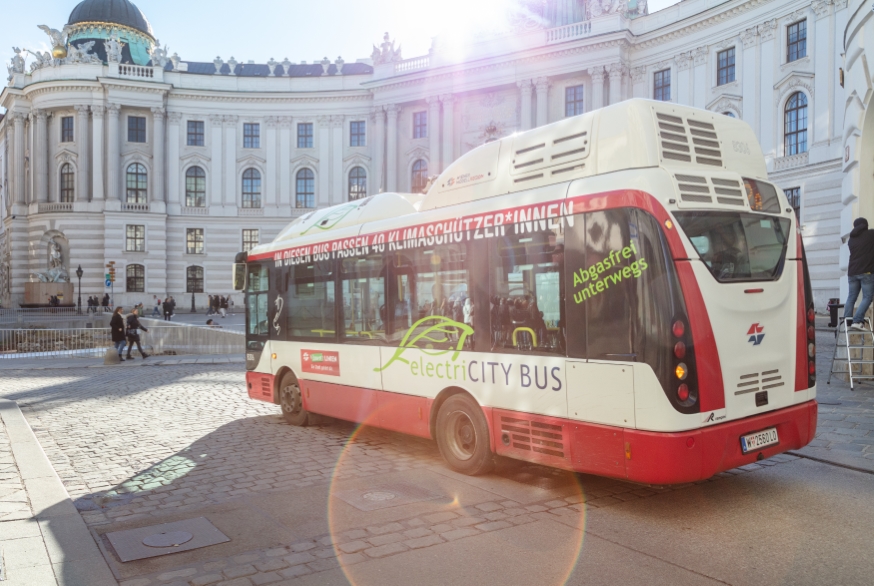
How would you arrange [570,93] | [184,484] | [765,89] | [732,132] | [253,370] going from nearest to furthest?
1. [732,132]
2. [184,484]
3. [253,370]
4. [765,89]
5. [570,93]

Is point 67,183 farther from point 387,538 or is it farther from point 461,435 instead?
point 387,538

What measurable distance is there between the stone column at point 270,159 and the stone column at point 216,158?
357 cm

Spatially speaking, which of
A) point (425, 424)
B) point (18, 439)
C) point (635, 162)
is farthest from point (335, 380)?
point (635, 162)

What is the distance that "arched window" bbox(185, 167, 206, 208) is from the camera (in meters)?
60.3

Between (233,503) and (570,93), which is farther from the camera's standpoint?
(570,93)

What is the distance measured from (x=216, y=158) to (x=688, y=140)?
Answer: 191 ft

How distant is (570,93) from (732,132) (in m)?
46.5

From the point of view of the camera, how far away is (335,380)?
9.97 m

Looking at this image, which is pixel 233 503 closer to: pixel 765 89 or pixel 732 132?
pixel 732 132

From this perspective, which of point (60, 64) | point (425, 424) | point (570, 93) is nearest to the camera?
point (425, 424)

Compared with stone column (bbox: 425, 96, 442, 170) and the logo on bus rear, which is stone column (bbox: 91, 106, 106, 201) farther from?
the logo on bus rear

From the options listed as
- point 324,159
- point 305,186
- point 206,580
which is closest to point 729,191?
point 206,580

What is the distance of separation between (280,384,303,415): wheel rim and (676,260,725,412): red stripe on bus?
6.66 meters

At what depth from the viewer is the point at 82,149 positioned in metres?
58.6
